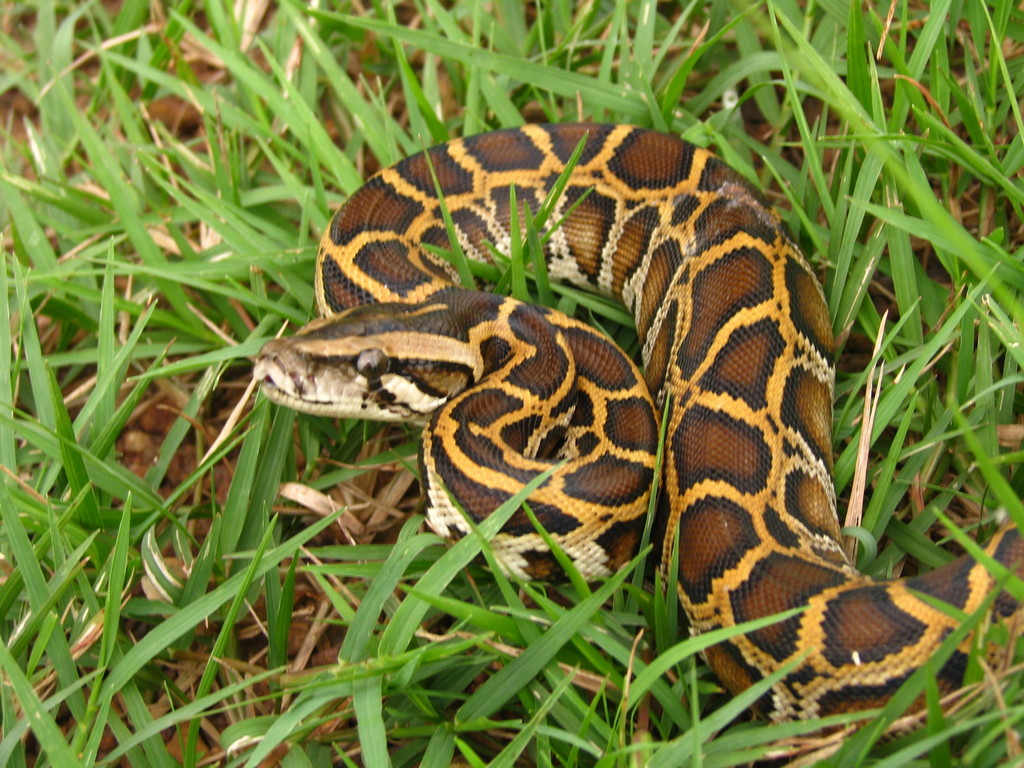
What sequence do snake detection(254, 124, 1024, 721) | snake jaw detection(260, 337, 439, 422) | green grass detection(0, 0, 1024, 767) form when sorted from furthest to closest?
1. snake jaw detection(260, 337, 439, 422)
2. green grass detection(0, 0, 1024, 767)
3. snake detection(254, 124, 1024, 721)

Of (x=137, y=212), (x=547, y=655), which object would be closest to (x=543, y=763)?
(x=547, y=655)

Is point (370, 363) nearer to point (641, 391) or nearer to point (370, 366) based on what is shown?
point (370, 366)

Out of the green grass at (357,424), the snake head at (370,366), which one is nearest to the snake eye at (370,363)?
the snake head at (370,366)

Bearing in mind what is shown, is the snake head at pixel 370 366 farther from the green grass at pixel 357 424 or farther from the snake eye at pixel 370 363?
the green grass at pixel 357 424

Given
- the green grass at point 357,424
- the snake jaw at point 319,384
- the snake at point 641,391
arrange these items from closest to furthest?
the snake at point 641,391
the green grass at point 357,424
the snake jaw at point 319,384

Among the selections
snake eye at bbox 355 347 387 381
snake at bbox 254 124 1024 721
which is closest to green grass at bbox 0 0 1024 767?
snake at bbox 254 124 1024 721

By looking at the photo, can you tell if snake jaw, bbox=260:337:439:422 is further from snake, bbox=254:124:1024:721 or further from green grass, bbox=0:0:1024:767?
green grass, bbox=0:0:1024:767

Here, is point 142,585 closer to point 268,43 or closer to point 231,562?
point 231,562
